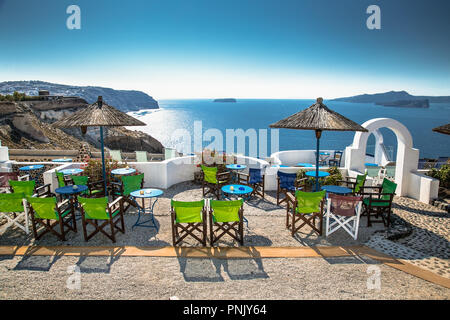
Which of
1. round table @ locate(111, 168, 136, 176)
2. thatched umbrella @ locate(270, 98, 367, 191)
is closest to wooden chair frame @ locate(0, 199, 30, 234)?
round table @ locate(111, 168, 136, 176)

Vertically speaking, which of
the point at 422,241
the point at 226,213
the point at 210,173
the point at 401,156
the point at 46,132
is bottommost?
the point at 422,241

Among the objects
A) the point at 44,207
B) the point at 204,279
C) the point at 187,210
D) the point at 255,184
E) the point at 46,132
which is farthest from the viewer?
the point at 46,132

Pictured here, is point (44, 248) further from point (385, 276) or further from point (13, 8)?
point (13, 8)

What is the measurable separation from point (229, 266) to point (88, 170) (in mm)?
6056

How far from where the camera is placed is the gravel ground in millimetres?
4117

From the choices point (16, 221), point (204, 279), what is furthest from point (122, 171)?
point (204, 279)

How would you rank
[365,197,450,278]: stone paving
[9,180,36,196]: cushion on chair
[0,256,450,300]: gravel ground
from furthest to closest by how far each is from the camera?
[9,180,36,196]: cushion on chair, [365,197,450,278]: stone paving, [0,256,450,300]: gravel ground

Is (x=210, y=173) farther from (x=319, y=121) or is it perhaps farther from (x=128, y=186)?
(x=319, y=121)

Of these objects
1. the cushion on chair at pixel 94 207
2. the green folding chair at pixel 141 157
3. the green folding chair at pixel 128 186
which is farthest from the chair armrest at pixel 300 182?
the green folding chair at pixel 141 157

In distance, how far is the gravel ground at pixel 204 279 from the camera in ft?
13.5

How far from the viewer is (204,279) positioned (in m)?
4.51

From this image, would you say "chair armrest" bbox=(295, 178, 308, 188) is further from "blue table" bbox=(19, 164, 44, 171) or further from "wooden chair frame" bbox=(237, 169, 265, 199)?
"blue table" bbox=(19, 164, 44, 171)

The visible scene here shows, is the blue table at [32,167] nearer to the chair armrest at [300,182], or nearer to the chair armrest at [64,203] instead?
the chair armrest at [64,203]

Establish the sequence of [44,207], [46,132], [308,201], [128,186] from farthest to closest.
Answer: [46,132]
[128,186]
[308,201]
[44,207]
